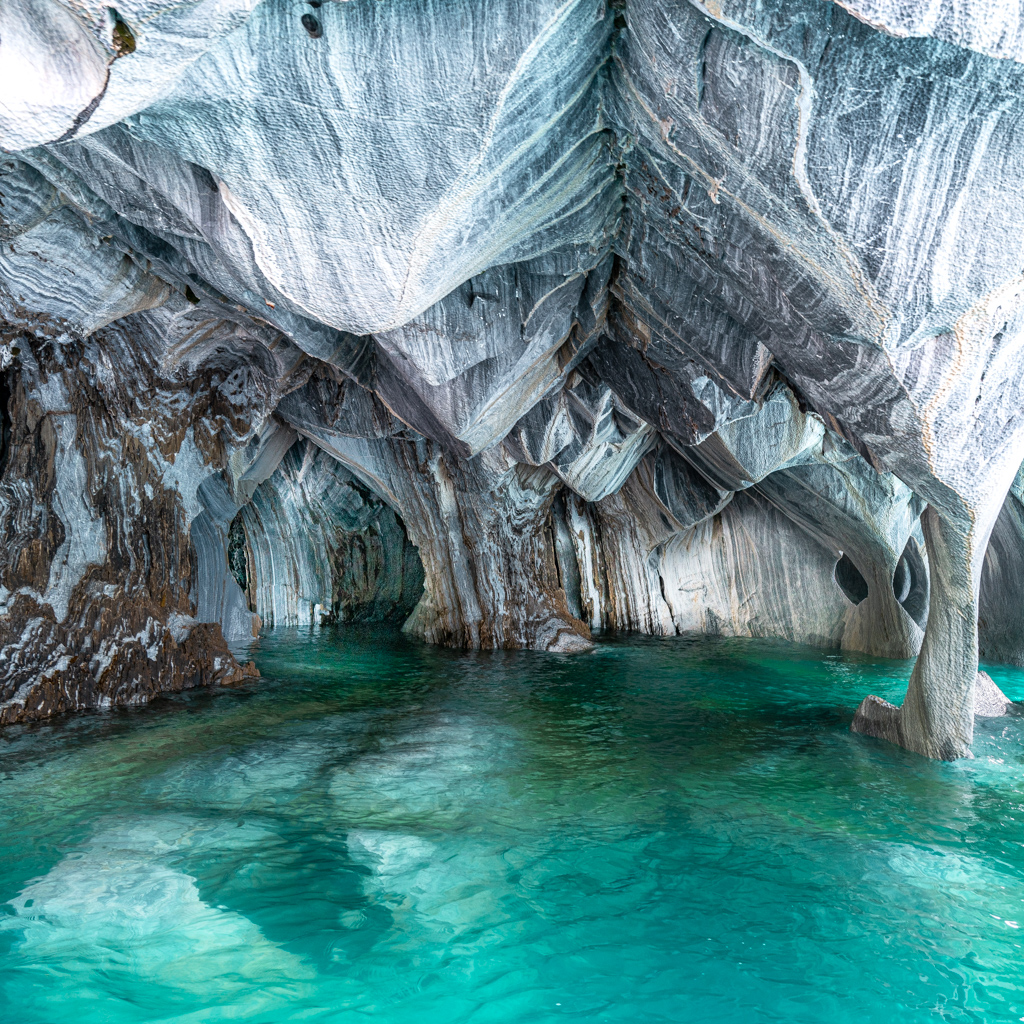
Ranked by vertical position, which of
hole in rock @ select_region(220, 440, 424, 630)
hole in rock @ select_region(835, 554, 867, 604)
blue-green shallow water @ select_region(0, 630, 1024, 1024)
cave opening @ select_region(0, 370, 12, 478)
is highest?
cave opening @ select_region(0, 370, 12, 478)

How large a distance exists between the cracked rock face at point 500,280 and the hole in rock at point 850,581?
1419 millimetres

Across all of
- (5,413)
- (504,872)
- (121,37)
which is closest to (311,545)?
(5,413)

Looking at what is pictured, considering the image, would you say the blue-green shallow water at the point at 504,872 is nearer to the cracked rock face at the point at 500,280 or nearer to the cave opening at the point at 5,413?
the cracked rock face at the point at 500,280

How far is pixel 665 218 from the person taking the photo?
5418 millimetres

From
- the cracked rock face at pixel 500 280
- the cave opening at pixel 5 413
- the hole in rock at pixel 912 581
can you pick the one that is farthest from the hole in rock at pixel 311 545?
the hole in rock at pixel 912 581

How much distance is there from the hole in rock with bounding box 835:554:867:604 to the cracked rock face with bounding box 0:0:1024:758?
4.66 feet

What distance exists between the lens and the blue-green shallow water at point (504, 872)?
10.1ft

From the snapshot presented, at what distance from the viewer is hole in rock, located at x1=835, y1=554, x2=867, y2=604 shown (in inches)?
525

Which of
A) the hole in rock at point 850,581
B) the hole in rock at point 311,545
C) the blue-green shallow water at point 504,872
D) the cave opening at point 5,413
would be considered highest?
the cave opening at point 5,413

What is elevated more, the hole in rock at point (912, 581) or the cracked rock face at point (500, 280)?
the cracked rock face at point (500, 280)

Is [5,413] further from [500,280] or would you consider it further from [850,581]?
[850,581]

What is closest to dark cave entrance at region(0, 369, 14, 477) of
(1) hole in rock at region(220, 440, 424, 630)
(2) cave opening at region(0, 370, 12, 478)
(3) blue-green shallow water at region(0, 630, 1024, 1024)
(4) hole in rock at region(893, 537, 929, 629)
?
(2) cave opening at region(0, 370, 12, 478)

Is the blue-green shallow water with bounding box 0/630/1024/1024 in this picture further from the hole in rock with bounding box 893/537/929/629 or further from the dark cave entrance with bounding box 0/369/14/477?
the hole in rock with bounding box 893/537/929/629

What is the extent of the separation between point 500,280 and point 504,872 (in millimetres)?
4768
